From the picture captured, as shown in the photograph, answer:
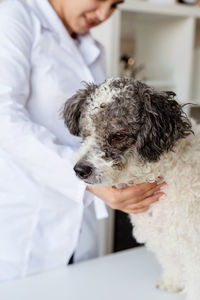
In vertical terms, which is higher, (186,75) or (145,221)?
(145,221)

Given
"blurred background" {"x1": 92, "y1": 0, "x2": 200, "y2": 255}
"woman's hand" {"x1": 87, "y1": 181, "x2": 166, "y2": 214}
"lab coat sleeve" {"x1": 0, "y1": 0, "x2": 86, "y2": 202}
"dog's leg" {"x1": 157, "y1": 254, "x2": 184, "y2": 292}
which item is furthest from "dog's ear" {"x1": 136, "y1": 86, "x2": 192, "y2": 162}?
"blurred background" {"x1": 92, "y1": 0, "x2": 200, "y2": 255}

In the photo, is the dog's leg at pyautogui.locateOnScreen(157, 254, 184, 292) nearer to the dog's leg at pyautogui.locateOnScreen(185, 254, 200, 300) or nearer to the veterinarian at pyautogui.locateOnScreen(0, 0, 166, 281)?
the dog's leg at pyautogui.locateOnScreen(185, 254, 200, 300)

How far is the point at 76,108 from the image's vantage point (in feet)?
2.89

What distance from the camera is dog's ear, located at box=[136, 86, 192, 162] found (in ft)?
2.36

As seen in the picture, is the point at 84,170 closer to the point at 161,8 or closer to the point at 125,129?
the point at 125,129

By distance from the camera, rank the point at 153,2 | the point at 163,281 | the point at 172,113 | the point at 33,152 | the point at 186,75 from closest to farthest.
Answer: the point at 172,113
the point at 33,152
the point at 163,281
the point at 153,2
the point at 186,75

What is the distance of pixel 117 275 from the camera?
3.37ft

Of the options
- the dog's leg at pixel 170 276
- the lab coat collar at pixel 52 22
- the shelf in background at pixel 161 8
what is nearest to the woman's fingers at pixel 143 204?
the dog's leg at pixel 170 276

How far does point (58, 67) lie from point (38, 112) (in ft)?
0.53

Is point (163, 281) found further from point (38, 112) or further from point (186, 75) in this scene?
point (186, 75)

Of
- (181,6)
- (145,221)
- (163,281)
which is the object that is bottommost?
(163,281)

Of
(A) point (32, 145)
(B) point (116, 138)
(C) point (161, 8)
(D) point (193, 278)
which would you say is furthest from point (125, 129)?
(C) point (161, 8)

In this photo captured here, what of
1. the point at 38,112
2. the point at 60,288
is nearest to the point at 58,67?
the point at 38,112

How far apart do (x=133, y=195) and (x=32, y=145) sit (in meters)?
0.30
